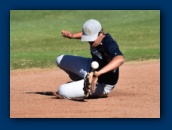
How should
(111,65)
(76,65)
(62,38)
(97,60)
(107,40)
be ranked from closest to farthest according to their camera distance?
(111,65) → (107,40) → (97,60) → (76,65) → (62,38)

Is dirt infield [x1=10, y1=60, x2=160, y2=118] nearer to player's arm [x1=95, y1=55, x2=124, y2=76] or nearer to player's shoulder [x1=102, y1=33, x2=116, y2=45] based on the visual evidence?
player's arm [x1=95, y1=55, x2=124, y2=76]

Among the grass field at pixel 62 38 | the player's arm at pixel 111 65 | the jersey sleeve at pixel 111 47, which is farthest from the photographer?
the grass field at pixel 62 38

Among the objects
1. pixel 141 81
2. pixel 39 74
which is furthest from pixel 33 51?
pixel 141 81

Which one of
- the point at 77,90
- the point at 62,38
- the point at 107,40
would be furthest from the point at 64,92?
the point at 62,38

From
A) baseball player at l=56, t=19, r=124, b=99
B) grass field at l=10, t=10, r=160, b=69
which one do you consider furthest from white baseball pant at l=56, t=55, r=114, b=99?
grass field at l=10, t=10, r=160, b=69

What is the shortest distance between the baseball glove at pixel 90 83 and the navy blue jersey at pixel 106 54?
0.36 metres

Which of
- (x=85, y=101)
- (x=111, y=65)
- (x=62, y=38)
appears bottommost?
(x=85, y=101)

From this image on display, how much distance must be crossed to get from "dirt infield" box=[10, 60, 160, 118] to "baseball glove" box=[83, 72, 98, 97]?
0.70ft

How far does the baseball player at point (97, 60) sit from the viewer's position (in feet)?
24.3

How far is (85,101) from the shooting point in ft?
25.6

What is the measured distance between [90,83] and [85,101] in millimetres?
621

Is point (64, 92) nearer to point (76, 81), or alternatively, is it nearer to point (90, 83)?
point (76, 81)

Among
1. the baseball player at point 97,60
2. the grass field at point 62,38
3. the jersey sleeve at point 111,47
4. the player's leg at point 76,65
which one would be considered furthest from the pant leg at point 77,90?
the grass field at point 62,38

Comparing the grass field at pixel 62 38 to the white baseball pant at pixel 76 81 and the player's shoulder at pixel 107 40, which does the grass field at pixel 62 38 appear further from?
the player's shoulder at pixel 107 40
